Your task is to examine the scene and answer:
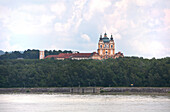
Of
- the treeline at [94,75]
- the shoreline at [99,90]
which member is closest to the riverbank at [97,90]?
the shoreline at [99,90]

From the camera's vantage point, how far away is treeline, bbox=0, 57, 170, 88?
6611 inches

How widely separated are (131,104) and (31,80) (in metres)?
87.4

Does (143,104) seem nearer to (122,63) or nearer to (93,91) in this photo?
(93,91)

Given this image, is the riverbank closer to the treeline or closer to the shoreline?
the shoreline

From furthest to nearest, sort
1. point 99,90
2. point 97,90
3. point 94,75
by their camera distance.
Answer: point 94,75 < point 97,90 < point 99,90

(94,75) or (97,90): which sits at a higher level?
(94,75)

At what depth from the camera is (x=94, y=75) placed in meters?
181

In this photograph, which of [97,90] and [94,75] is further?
[94,75]

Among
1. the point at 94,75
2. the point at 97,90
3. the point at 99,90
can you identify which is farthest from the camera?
the point at 94,75

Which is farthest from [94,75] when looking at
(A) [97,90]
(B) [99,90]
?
(B) [99,90]

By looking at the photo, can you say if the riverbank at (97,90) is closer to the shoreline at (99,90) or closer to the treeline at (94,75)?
the shoreline at (99,90)

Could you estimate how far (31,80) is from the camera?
189625 millimetres

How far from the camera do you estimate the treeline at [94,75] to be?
168 metres

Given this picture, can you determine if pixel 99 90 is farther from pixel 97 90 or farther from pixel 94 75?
pixel 94 75
